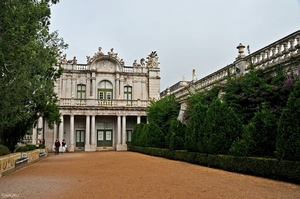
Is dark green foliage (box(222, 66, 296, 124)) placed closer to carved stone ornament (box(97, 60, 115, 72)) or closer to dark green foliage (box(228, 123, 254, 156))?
dark green foliage (box(228, 123, 254, 156))

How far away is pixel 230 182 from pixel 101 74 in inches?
1197

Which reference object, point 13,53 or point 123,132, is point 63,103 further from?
point 13,53

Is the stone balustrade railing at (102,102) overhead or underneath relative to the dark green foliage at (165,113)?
overhead

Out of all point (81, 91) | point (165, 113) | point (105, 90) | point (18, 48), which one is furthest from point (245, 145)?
point (81, 91)

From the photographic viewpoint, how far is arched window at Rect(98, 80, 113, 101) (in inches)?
1512

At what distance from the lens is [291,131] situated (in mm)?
9586

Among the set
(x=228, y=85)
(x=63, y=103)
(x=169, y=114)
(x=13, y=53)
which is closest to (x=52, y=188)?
(x=13, y=53)

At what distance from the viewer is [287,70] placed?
13211mm

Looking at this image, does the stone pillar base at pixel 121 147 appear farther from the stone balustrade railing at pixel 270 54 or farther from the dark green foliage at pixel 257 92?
the dark green foliage at pixel 257 92

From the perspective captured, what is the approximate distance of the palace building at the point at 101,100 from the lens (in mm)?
34719

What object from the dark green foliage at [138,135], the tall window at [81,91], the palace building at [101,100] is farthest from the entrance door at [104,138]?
the dark green foliage at [138,135]

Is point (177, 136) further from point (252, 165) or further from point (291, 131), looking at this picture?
point (291, 131)

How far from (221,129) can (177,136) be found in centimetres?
579

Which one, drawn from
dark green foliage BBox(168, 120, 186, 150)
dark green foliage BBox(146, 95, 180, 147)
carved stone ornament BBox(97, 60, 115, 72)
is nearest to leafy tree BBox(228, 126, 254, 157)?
dark green foliage BBox(168, 120, 186, 150)
